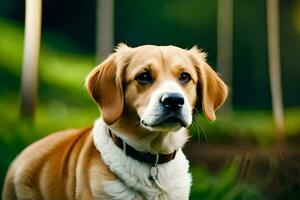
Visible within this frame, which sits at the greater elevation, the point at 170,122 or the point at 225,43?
the point at 225,43

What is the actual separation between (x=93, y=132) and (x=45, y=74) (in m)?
0.68

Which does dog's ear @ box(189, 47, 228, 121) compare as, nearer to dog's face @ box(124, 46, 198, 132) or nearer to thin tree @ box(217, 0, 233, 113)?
dog's face @ box(124, 46, 198, 132)

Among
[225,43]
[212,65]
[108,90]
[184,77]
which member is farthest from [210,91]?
[225,43]

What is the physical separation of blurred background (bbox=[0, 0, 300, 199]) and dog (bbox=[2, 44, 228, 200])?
50 centimetres

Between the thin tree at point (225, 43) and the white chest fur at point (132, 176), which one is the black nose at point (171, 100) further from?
the thin tree at point (225, 43)

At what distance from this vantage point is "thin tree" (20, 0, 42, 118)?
4121mm

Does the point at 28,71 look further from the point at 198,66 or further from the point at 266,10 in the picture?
the point at 266,10

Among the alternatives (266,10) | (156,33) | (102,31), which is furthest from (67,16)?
(266,10)

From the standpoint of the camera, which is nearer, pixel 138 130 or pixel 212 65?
pixel 138 130

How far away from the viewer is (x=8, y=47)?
13.7 ft

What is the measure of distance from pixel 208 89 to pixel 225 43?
0.74 m

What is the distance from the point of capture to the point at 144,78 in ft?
11.0

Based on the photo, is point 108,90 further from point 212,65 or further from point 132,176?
point 212,65

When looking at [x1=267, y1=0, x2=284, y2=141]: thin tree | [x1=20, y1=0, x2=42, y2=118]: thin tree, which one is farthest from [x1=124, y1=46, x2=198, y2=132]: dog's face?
[x1=267, y1=0, x2=284, y2=141]: thin tree
